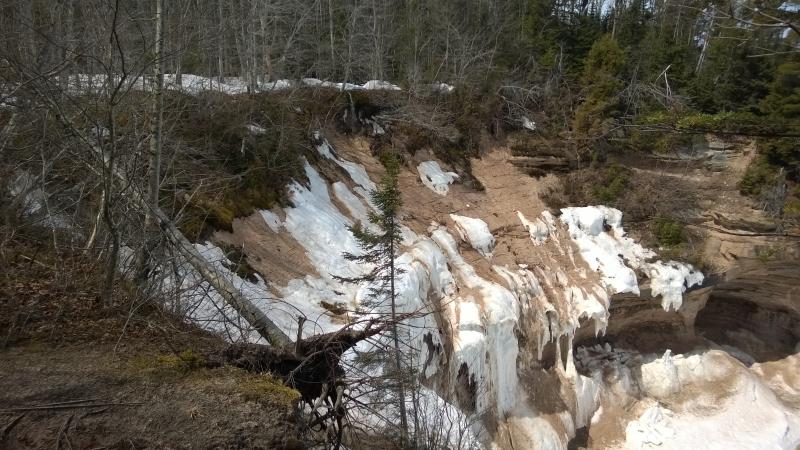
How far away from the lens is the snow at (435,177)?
58.1 ft

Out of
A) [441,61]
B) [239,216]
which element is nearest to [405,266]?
[239,216]

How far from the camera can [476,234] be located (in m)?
15.1

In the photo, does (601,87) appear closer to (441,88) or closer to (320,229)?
(441,88)

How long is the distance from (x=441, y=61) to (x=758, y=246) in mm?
15866

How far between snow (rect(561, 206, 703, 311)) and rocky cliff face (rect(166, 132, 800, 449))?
5cm

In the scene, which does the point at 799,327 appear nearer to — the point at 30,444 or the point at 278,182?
the point at 278,182

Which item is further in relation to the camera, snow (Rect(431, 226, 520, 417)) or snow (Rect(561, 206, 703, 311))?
snow (Rect(561, 206, 703, 311))

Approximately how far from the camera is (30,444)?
85.0 inches

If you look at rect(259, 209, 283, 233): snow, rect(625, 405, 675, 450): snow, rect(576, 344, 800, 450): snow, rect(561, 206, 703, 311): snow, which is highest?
rect(259, 209, 283, 233): snow

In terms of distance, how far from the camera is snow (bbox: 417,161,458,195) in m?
17.7

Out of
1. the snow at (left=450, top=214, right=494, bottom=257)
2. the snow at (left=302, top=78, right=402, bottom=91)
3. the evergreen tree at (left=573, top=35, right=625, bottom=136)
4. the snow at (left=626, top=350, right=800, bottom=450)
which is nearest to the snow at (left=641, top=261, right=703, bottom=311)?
the snow at (left=626, top=350, right=800, bottom=450)

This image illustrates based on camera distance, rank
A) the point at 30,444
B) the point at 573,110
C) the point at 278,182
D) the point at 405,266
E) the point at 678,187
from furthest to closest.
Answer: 1. the point at 573,110
2. the point at 678,187
3. the point at 278,182
4. the point at 405,266
5. the point at 30,444

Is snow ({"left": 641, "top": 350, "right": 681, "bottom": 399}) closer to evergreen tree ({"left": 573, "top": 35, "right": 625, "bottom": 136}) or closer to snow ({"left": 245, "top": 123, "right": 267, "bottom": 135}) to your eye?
evergreen tree ({"left": 573, "top": 35, "right": 625, "bottom": 136})

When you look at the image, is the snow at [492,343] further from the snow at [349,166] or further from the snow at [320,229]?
the snow at [349,166]
